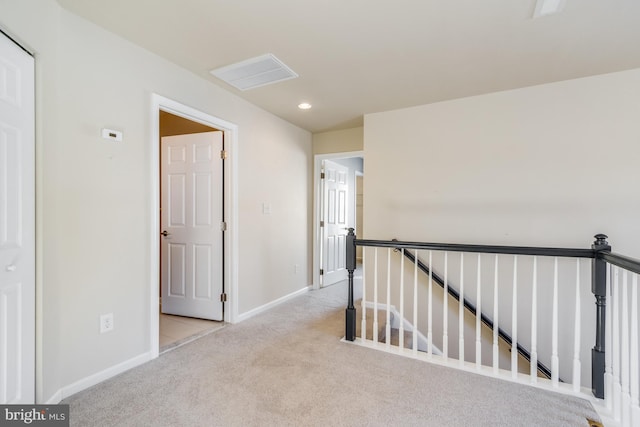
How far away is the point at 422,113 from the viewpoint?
10.9ft

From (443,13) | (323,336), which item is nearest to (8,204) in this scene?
(323,336)

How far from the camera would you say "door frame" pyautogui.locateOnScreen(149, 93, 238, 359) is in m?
2.30

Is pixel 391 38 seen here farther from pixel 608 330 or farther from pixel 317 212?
pixel 317 212

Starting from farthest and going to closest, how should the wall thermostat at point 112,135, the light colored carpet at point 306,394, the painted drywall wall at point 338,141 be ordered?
1. the painted drywall wall at point 338,141
2. the wall thermostat at point 112,135
3. the light colored carpet at point 306,394

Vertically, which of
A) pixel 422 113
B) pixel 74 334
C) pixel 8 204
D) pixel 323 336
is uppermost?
pixel 422 113

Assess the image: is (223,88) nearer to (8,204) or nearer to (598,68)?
(8,204)

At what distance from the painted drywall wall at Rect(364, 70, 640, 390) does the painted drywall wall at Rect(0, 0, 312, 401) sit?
7.48 ft

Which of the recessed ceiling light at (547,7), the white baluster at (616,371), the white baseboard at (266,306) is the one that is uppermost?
the recessed ceiling light at (547,7)

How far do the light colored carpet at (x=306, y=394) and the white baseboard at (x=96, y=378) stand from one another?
0.17 feet

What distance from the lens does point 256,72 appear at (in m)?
2.52

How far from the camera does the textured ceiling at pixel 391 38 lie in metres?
1.75

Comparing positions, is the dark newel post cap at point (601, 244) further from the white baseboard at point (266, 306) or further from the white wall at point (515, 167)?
the white baseboard at point (266, 306)

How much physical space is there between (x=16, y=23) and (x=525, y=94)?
372 cm

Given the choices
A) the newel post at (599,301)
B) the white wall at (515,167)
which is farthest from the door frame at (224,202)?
the newel post at (599,301)
